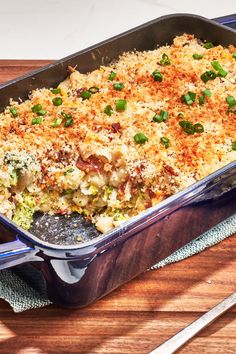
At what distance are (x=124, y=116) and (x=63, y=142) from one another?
0.74 feet

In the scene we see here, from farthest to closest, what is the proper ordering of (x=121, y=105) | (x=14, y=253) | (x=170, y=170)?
1. (x=121, y=105)
2. (x=170, y=170)
3. (x=14, y=253)

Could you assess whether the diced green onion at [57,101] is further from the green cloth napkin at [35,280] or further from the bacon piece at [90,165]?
the green cloth napkin at [35,280]

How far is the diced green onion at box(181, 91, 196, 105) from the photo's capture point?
2.40m

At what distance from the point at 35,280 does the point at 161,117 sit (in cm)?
71

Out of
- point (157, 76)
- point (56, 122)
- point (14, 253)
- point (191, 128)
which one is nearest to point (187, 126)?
point (191, 128)

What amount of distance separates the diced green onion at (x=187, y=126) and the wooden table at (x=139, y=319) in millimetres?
416

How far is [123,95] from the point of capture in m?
2.44

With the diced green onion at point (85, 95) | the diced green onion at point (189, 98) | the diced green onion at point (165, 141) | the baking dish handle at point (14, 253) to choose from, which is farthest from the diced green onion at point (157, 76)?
the baking dish handle at point (14, 253)

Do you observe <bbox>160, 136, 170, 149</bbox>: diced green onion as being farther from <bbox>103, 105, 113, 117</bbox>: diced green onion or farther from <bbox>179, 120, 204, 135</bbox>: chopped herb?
<bbox>103, 105, 113, 117</bbox>: diced green onion

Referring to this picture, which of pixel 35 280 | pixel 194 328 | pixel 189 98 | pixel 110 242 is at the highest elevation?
pixel 189 98

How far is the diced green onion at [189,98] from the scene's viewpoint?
240 centimetres

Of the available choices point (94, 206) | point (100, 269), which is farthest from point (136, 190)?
point (100, 269)

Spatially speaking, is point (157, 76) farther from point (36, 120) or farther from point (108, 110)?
point (36, 120)

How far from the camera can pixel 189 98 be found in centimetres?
241
